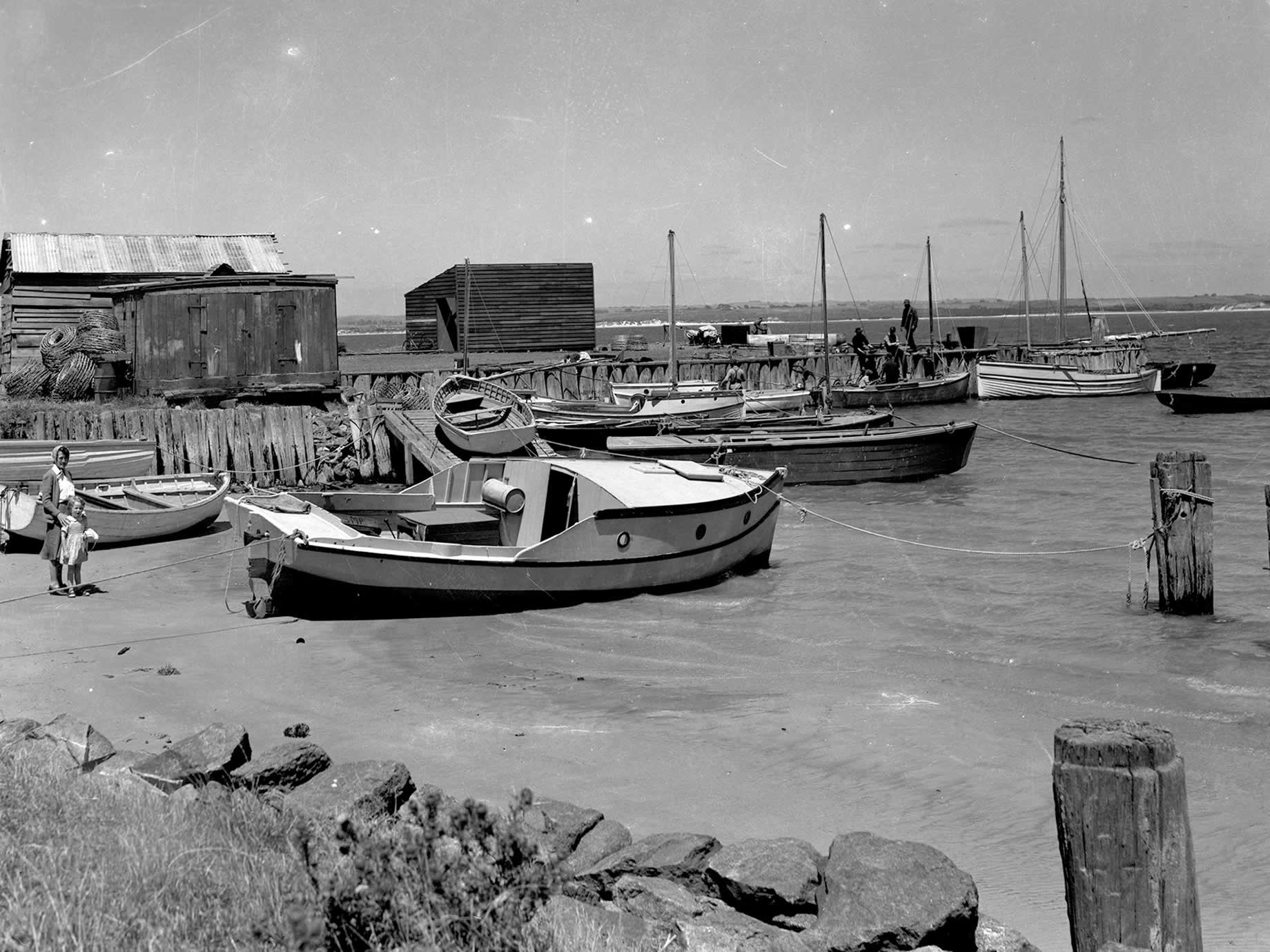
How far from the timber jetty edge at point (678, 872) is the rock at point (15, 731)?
64cm

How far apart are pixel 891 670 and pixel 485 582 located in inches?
196

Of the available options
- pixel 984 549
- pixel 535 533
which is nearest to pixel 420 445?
pixel 535 533

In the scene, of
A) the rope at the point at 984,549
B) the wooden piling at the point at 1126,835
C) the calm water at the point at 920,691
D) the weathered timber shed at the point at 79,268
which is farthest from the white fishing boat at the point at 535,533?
the weathered timber shed at the point at 79,268

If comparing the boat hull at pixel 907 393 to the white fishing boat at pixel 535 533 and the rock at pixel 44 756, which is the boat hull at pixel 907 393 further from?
the rock at pixel 44 756

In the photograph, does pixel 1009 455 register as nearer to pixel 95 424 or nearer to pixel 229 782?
pixel 95 424

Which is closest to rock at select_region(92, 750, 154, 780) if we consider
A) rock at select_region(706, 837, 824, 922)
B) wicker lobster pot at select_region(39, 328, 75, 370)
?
rock at select_region(706, 837, 824, 922)

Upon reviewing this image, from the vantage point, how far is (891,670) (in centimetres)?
1213

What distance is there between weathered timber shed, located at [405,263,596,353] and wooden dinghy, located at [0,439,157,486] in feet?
99.3

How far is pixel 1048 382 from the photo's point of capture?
175 feet

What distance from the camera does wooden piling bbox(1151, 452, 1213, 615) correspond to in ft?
42.2

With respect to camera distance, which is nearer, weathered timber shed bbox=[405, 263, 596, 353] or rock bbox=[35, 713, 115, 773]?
rock bbox=[35, 713, 115, 773]

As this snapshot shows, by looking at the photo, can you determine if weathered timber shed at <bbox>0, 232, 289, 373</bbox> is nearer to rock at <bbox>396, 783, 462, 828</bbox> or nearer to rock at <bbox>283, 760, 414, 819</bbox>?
rock at <bbox>283, 760, 414, 819</bbox>

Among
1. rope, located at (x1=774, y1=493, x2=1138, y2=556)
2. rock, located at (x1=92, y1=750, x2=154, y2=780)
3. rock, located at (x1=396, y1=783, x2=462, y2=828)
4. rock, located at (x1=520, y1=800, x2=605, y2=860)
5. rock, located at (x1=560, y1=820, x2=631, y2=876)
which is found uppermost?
rock, located at (x1=396, y1=783, x2=462, y2=828)

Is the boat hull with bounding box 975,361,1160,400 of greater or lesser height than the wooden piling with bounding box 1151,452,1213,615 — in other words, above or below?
above
